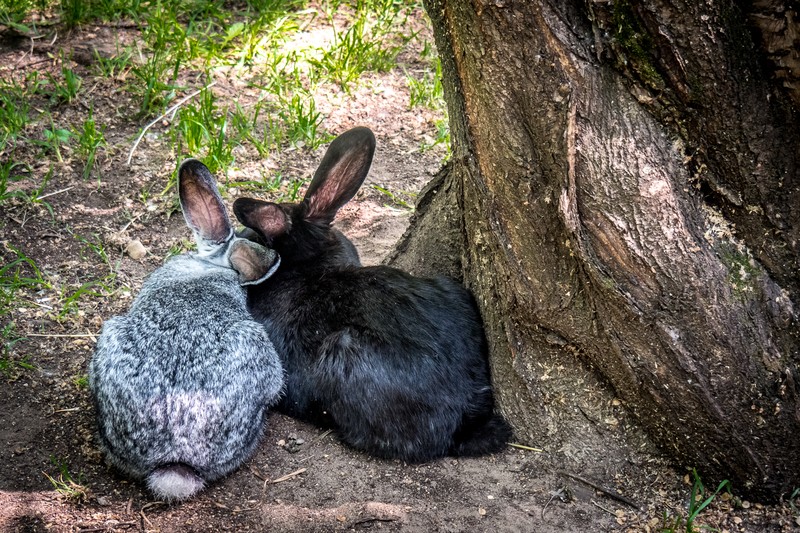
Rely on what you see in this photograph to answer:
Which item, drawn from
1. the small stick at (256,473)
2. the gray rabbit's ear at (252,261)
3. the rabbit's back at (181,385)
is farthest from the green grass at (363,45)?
the small stick at (256,473)

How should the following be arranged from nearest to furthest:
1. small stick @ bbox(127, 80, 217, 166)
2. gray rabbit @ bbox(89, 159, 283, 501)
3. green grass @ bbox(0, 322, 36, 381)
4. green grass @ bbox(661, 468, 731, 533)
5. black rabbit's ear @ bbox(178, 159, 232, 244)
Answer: green grass @ bbox(661, 468, 731, 533)
gray rabbit @ bbox(89, 159, 283, 501)
green grass @ bbox(0, 322, 36, 381)
black rabbit's ear @ bbox(178, 159, 232, 244)
small stick @ bbox(127, 80, 217, 166)

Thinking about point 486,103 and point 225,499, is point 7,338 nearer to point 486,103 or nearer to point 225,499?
point 225,499

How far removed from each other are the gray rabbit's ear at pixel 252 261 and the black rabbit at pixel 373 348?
121mm

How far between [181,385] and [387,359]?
0.89 metres

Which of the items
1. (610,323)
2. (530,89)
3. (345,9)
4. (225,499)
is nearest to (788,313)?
(610,323)

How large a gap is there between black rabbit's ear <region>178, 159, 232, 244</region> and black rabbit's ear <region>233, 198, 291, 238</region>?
0.10 meters

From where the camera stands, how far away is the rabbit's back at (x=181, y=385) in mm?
3570

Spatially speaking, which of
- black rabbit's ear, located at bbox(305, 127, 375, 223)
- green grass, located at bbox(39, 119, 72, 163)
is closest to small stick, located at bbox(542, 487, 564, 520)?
black rabbit's ear, located at bbox(305, 127, 375, 223)

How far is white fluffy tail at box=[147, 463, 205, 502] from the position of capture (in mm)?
3508

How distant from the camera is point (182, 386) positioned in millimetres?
3609

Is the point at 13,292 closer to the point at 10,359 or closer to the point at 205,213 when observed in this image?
the point at 10,359

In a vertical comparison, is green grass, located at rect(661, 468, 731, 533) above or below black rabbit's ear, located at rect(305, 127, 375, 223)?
below

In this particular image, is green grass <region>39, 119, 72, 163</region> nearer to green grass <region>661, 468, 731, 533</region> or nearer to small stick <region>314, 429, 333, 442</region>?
small stick <region>314, 429, 333, 442</region>

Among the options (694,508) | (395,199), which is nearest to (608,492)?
(694,508)
